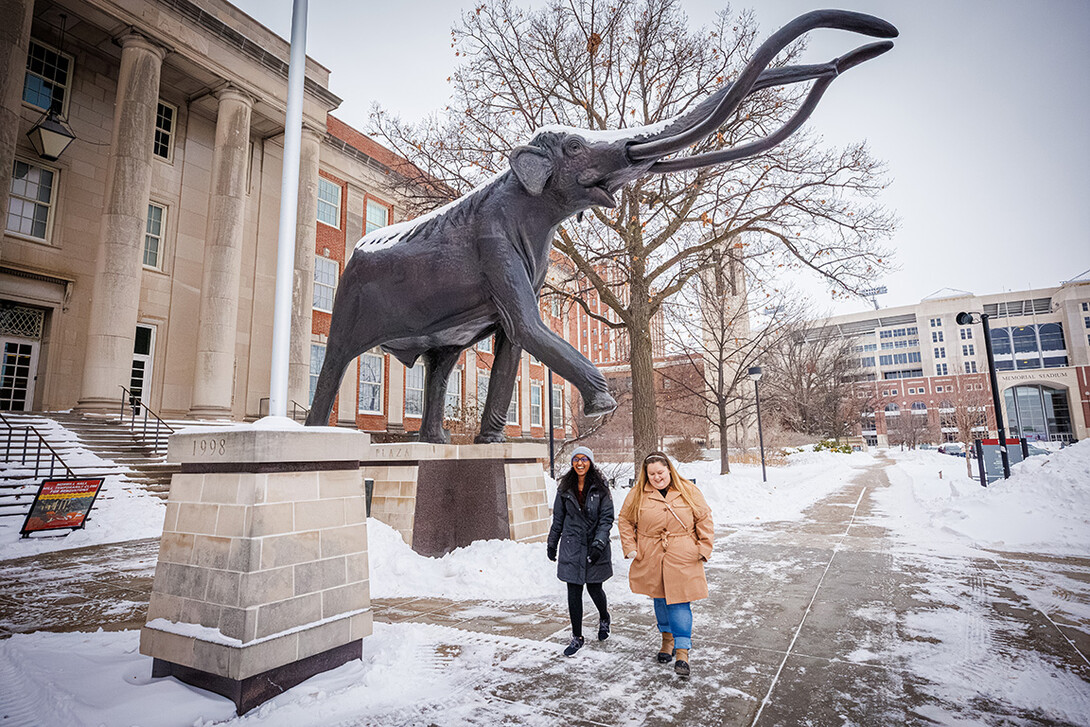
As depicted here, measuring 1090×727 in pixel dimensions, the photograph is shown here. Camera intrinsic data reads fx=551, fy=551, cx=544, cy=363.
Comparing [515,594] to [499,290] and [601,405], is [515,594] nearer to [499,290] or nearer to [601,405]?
[601,405]

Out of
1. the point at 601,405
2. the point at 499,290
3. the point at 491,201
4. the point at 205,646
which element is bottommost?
the point at 205,646

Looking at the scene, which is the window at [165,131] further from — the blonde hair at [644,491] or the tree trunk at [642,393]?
the blonde hair at [644,491]

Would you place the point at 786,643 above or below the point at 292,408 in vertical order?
below

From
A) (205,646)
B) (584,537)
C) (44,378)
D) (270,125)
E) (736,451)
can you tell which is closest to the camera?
(205,646)

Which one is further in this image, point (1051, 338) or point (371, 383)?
point (1051, 338)

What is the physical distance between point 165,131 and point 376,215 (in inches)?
360

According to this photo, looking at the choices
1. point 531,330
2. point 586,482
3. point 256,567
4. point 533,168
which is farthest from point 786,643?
point 533,168

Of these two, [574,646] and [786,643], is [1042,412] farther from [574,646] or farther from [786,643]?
[574,646]

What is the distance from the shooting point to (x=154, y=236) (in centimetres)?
1892

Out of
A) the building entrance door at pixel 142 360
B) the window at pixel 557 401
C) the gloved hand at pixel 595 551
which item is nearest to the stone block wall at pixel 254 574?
the gloved hand at pixel 595 551

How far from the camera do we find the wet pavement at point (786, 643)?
2.77 m

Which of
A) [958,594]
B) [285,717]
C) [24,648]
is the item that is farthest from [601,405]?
[24,648]

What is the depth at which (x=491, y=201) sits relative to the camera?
5438mm

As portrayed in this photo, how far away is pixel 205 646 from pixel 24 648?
1644 mm
